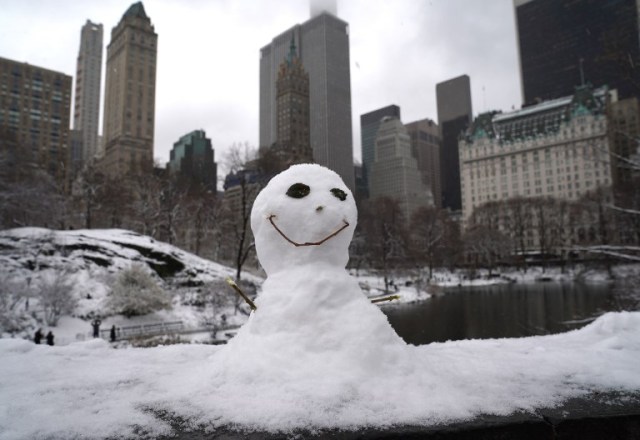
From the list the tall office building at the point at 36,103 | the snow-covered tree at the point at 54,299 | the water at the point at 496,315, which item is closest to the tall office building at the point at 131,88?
the tall office building at the point at 36,103

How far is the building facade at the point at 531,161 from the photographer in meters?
77.8

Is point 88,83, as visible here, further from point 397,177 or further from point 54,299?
point 54,299

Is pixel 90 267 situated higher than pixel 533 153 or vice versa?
pixel 533 153

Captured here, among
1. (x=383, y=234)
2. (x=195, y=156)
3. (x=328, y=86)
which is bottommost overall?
(x=383, y=234)

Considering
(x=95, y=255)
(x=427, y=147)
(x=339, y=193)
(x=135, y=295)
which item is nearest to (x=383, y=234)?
(x=95, y=255)

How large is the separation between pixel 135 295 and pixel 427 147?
578 feet

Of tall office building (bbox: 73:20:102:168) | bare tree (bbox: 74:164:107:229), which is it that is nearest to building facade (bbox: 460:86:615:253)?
bare tree (bbox: 74:164:107:229)

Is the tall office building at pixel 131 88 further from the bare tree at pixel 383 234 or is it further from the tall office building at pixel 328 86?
the bare tree at pixel 383 234

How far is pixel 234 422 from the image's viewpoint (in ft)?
8.05

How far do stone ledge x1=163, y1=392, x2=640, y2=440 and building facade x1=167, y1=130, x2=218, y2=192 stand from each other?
51.0 m

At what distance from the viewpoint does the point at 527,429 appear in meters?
2.44

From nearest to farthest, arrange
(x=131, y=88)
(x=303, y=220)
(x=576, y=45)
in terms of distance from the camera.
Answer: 1. (x=303, y=220)
2. (x=576, y=45)
3. (x=131, y=88)

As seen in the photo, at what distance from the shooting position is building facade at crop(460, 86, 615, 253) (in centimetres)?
7781

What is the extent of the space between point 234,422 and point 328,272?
1575 millimetres
